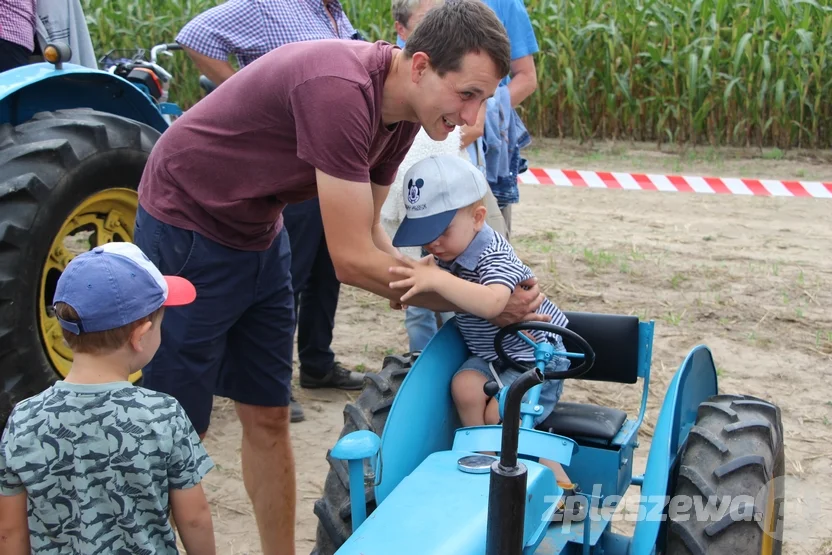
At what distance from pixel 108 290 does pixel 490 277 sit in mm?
1137

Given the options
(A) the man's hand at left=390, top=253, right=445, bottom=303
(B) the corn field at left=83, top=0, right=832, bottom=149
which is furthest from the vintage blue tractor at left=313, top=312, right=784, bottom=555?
(B) the corn field at left=83, top=0, right=832, bottom=149

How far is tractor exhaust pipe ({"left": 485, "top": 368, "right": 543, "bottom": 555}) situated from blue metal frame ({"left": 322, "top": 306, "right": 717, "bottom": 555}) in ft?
0.58

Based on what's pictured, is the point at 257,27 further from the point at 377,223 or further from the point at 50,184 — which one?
the point at 377,223

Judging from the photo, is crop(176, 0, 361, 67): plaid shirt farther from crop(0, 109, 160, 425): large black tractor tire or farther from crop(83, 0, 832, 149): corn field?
crop(83, 0, 832, 149): corn field

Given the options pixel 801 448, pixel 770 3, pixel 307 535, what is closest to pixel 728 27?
pixel 770 3

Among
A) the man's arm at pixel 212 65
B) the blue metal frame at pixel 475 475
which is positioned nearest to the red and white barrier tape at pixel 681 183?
the man's arm at pixel 212 65

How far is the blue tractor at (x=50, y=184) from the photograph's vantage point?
3.28 meters

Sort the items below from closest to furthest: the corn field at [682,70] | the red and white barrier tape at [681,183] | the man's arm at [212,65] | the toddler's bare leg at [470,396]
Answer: the toddler's bare leg at [470,396] < the man's arm at [212,65] < the red and white barrier tape at [681,183] < the corn field at [682,70]

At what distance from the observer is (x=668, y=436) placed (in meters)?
2.60

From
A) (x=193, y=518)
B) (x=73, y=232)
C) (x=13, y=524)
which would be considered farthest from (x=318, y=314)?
(x=13, y=524)

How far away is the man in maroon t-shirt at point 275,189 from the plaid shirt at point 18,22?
160 centimetres

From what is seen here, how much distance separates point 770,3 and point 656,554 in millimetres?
8858

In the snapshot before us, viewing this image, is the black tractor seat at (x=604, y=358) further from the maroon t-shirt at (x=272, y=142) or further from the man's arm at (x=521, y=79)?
the man's arm at (x=521, y=79)

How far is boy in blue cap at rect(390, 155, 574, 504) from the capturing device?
2.64 m
